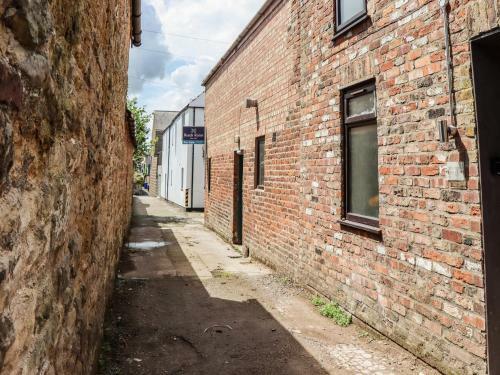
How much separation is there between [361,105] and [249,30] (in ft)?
16.1

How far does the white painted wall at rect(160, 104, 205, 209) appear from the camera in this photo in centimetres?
1911

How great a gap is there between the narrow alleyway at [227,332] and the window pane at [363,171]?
4.62 ft

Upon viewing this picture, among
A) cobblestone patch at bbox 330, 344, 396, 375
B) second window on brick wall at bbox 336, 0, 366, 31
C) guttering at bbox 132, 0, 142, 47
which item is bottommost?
cobblestone patch at bbox 330, 344, 396, 375

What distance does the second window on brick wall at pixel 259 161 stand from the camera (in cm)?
745

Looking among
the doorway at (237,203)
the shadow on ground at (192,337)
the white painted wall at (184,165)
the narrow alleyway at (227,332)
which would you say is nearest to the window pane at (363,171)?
the narrow alleyway at (227,332)

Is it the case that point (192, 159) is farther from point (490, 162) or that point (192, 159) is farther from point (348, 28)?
point (490, 162)

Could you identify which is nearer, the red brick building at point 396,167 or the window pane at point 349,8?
the red brick building at point 396,167

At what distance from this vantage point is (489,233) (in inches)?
105

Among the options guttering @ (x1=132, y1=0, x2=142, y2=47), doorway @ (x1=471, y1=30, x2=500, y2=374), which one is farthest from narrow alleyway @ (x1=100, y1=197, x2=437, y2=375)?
guttering @ (x1=132, y1=0, x2=142, y2=47)

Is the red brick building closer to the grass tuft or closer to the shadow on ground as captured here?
the grass tuft

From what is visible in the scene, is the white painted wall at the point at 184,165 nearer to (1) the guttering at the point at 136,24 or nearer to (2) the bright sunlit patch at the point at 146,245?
(2) the bright sunlit patch at the point at 146,245

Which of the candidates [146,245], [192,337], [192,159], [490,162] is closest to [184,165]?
[192,159]

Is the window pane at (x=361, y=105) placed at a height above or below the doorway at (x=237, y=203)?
above

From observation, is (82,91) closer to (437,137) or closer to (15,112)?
(15,112)
